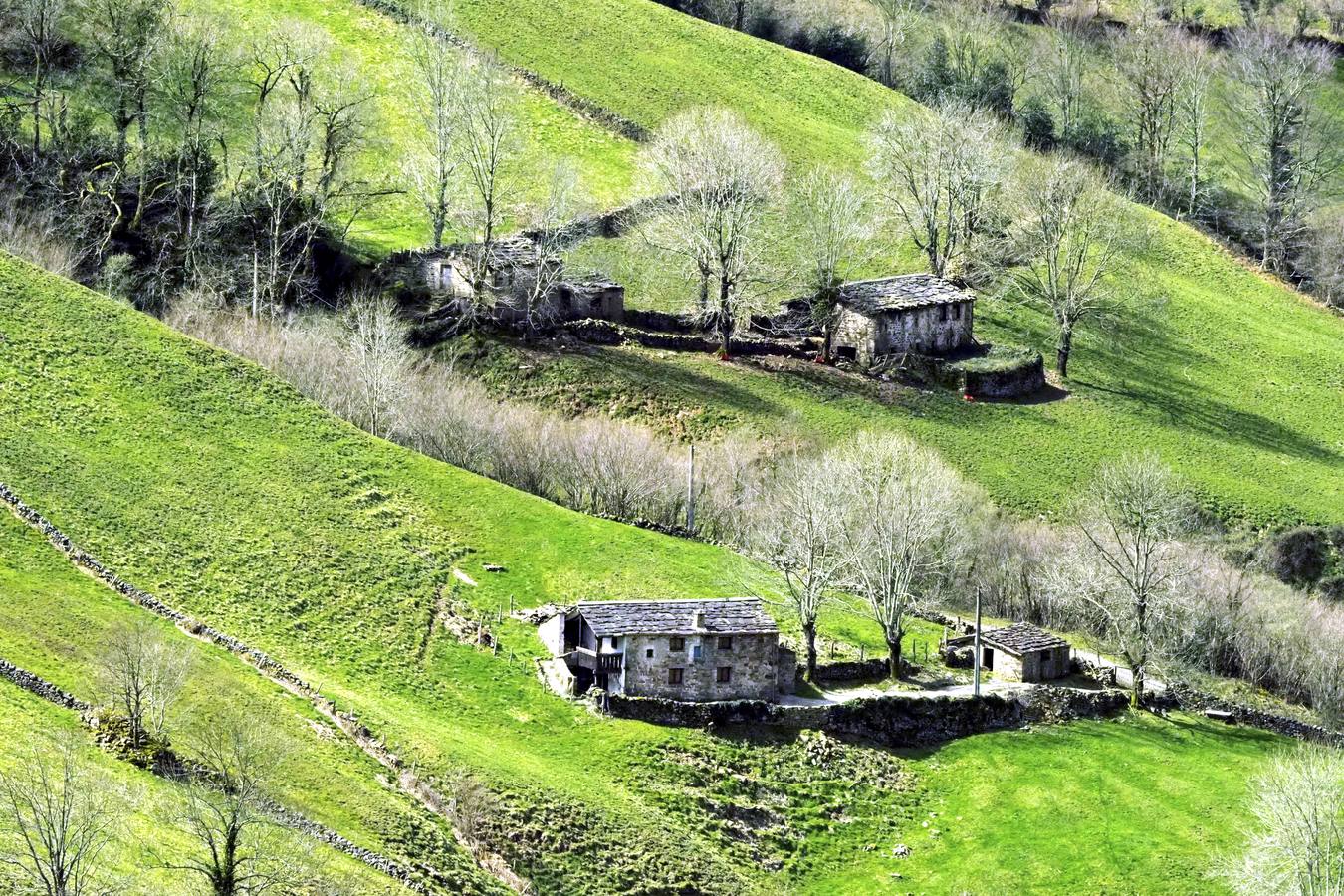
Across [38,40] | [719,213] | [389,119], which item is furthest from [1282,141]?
[38,40]

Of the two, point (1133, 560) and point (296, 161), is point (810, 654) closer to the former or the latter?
point (1133, 560)

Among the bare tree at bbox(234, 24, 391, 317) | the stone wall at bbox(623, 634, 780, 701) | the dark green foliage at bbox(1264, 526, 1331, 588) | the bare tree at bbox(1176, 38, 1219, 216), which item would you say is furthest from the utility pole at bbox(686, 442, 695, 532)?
the bare tree at bbox(1176, 38, 1219, 216)

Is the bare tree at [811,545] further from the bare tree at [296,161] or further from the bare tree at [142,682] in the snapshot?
the bare tree at [296,161]

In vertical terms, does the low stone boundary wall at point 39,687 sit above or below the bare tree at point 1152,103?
below

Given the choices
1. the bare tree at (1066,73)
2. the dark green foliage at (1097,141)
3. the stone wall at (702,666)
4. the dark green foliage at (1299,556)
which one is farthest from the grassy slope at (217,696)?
the bare tree at (1066,73)

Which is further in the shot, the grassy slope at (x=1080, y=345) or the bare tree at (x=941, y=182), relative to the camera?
the bare tree at (x=941, y=182)
